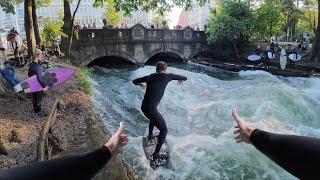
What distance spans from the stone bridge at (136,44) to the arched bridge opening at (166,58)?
6.06ft

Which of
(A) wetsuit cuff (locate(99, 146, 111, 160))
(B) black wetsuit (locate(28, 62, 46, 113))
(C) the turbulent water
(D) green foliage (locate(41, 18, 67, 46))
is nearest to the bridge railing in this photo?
(D) green foliage (locate(41, 18, 67, 46))

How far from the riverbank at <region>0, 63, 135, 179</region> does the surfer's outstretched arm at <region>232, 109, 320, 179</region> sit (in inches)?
223

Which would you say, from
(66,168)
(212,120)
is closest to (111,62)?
(212,120)

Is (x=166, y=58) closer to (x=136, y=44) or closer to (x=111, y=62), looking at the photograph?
(x=111, y=62)

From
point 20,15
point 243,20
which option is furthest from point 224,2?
point 20,15

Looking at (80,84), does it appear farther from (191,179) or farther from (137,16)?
(137,16)

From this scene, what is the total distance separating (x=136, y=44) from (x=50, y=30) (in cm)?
1576

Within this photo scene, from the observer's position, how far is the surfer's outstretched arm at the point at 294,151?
240cm

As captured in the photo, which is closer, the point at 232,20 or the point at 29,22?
the point at 29,22

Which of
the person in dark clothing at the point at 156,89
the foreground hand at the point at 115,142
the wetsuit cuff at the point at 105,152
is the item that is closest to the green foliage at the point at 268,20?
the person in dark clothing at the point at 156,89

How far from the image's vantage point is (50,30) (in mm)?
24844

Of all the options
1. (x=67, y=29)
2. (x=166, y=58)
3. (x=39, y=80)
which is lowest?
(x=166, y=58)

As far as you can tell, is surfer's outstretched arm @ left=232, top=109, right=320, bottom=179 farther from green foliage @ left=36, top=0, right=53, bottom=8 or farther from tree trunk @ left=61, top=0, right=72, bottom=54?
tree trunk @ left=61, top=0, right=72, bottom=54

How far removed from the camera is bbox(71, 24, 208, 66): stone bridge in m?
34.9
